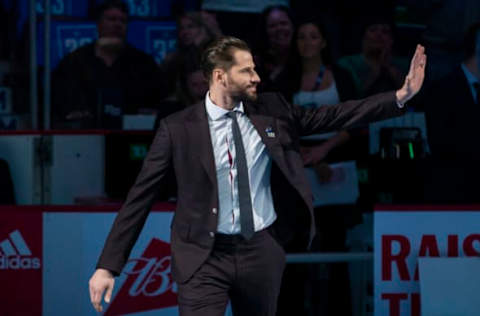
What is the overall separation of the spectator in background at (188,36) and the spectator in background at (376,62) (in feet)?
3.69

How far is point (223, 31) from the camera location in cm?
941

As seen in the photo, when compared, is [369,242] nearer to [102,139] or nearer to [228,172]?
[102,139]

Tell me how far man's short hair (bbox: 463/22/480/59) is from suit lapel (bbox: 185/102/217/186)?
3.52 meters

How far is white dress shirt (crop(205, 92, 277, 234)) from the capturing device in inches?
199

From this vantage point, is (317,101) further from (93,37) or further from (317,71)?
(93,37)

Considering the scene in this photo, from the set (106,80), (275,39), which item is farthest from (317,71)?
(106,80)

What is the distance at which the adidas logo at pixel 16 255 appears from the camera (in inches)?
289

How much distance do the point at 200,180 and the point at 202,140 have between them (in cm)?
19

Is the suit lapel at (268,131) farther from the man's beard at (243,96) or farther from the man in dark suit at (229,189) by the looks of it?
the man's beard at (243,96)

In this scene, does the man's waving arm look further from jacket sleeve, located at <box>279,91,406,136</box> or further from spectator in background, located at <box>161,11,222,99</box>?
spectator in background, located at <box>161,11,222,99</box>

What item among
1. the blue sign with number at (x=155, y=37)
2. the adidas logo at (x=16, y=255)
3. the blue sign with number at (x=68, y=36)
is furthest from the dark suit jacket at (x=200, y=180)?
the blue sign with number at (x=155, y=37)

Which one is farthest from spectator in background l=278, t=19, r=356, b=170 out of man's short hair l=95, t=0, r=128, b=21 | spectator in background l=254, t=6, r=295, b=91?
man's short hair l=95, t=0, r=128, b=21

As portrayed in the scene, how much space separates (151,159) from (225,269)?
0.61 m

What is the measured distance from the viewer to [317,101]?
8.07 metres
